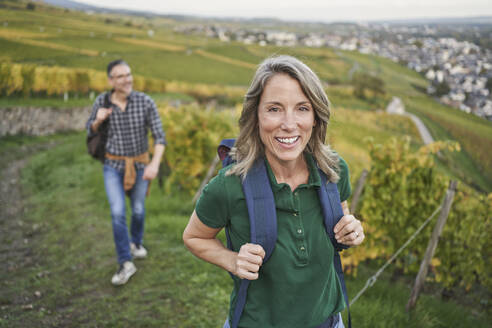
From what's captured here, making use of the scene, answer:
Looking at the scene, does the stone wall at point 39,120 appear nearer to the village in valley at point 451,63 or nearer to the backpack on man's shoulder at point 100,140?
the backpack on man's shoulder at point 100,140

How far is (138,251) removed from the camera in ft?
16.7

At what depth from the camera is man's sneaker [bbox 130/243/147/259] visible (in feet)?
Answer: 16.7

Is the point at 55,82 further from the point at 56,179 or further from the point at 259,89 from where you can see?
the point at 259,89

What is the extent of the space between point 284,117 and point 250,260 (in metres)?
0.63

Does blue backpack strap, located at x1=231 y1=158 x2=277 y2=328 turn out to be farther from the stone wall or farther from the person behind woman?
the stone wall

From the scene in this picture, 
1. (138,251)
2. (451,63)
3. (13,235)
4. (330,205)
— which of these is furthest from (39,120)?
(330,205)

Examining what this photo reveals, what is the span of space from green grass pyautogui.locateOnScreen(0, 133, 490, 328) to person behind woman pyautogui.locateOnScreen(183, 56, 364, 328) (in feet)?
7.56

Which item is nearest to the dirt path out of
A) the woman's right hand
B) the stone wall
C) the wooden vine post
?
the stone wall

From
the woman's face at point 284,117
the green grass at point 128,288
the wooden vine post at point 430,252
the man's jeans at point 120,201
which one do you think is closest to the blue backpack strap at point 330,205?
the woman's face at point 284,117

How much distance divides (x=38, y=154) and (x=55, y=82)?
616 centimetres

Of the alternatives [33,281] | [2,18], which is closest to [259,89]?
[33,281]

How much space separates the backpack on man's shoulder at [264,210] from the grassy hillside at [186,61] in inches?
19.4

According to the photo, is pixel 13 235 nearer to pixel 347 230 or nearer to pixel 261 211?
pixel 261 211

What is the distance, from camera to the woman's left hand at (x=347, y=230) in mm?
1584
